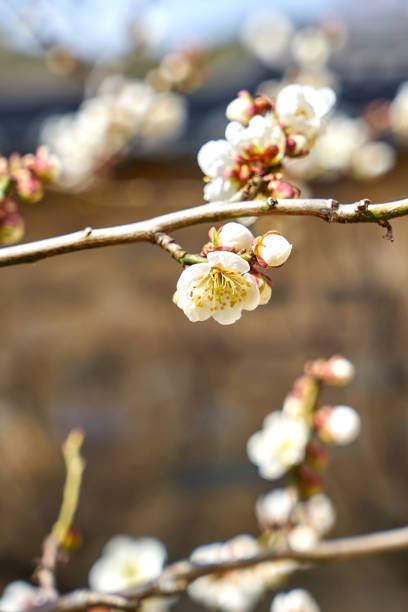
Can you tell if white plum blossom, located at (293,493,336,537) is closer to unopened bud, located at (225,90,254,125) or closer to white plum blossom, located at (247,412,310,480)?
white plum blossom, located at (247,412,310,480)

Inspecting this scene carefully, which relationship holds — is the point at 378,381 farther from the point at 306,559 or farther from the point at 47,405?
the point at 306,559

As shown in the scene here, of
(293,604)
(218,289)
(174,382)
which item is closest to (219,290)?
(218,289)

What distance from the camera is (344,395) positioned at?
2387mm

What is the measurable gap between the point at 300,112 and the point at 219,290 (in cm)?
24

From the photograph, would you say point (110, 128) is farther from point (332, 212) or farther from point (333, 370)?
point (332, 212)

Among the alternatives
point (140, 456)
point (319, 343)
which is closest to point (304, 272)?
point (319, 343)

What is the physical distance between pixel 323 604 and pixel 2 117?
2.42 metres

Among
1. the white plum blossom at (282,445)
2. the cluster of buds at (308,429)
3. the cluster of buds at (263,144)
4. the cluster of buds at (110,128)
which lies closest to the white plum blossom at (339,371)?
the cluster of buds at (308,429)

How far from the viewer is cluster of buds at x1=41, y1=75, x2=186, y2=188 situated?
1942 millimetres

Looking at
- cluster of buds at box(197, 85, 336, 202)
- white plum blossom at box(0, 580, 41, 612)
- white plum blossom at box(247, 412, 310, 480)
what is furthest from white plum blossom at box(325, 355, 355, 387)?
white plum blossom at box(0, 580, 41, 612)

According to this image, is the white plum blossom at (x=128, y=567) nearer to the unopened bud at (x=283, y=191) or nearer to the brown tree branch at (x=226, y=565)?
the brown tree branch at (x=226, y=565)

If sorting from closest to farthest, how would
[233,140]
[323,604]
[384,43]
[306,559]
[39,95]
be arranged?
[233,140], [306,559], [323,604], [39,95], [384,43]

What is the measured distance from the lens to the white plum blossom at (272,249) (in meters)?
0.53

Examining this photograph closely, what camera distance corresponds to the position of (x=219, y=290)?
1.99 feet
